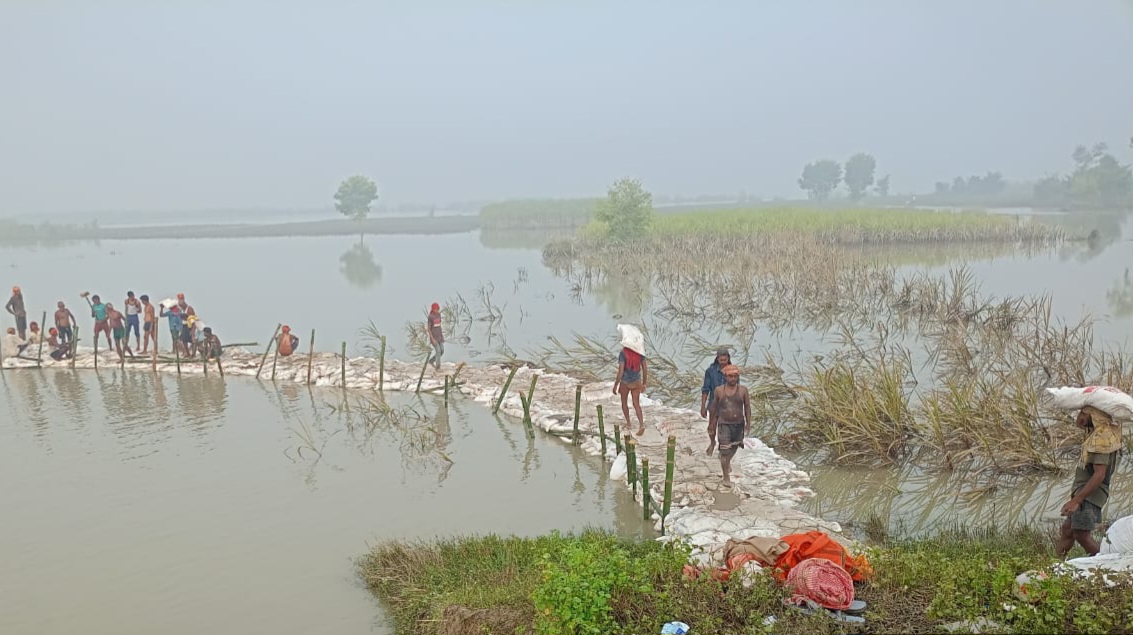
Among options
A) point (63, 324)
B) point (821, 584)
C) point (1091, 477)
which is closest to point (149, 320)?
point (63, 324)

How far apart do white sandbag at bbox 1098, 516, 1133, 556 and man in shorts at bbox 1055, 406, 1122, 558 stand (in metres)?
0.17

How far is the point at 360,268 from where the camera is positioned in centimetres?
3922

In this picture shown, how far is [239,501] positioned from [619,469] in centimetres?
448

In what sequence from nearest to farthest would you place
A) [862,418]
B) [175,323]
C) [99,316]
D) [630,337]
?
[862,418] → [630,337] → [175,323] → [99,316]

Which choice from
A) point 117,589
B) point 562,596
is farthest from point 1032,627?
point 117,589

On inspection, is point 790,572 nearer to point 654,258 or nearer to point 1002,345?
point 1002,345

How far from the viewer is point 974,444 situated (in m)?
9.54

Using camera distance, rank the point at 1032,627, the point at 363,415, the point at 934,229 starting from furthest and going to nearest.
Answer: the point at 934,229 → the point at 363,415 → the point at 1032,627

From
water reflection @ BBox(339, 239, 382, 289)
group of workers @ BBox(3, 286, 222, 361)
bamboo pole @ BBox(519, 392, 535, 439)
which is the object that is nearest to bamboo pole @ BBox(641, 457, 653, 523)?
bamboo pole @ BBox(519, 392, 535, 439)

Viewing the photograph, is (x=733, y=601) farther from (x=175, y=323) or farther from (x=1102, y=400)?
(x=175, y=323)

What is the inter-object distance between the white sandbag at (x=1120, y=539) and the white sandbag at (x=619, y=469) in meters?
4.81

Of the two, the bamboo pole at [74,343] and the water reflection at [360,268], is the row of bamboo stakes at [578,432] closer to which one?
the bamboo pole at [74,343]

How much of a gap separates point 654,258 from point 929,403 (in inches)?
759

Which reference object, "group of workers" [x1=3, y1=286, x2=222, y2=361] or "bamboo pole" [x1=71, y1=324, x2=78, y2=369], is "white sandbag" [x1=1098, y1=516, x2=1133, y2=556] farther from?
"bamboo pole" [x1=71, y1=324, x2=78, y2=369]
